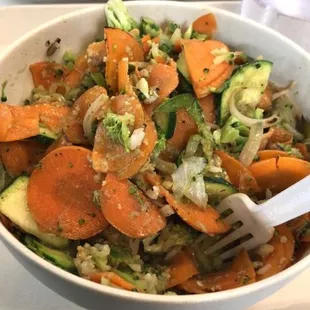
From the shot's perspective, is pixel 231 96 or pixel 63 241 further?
pixel 231 96

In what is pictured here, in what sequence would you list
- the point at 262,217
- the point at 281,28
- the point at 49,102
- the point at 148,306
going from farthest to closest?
the point at 281,28, the point at 49,102, the point at 262,217, the point at 148,306

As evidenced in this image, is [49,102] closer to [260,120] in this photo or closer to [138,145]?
[138,145]

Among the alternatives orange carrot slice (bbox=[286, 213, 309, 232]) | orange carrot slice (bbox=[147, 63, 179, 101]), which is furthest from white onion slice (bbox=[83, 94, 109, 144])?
orange carrot slice (bbox=[286, 213, 309, 232])

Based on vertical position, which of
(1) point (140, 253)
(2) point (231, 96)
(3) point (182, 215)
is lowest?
(1) point (140, 253)

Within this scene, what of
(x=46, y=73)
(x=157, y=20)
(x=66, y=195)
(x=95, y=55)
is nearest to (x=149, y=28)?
(x=157, y=20)

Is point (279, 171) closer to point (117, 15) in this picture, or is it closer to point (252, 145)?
point (252, 145)

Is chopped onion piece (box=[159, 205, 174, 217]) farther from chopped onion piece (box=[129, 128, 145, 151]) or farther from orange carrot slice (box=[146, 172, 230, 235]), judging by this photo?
chopped onion piece (box=[129, 128, 145, 151])

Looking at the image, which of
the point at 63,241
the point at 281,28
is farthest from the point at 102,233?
the point at 281,28
